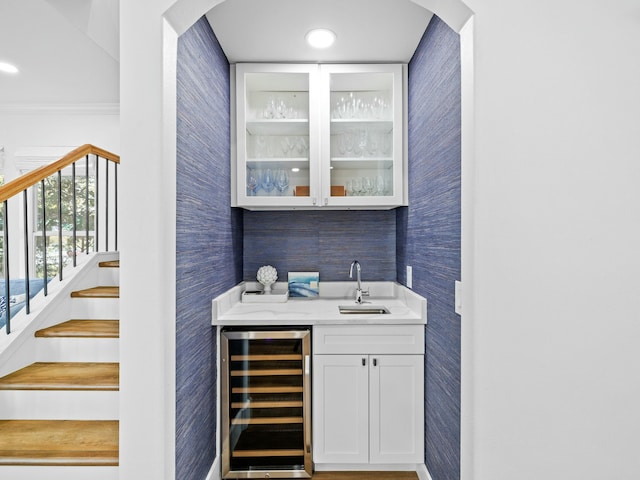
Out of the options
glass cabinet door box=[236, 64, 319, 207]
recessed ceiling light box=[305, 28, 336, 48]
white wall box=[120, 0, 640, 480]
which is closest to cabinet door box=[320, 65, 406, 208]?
glass cabinet door box=[236, 64, 319, 207]

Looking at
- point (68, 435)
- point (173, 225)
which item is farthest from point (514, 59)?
point (68, 435)

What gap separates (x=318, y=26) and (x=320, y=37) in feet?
0.31

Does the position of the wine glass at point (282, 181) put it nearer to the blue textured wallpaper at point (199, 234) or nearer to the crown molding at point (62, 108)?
the blue textured wallpaper at point (199, 234)

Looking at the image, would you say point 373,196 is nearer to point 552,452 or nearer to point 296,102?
point 296,102

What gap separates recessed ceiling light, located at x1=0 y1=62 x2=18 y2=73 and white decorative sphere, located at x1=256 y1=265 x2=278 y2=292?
282cm

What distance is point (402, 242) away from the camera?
2.66m

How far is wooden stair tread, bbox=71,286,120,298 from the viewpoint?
256 cm

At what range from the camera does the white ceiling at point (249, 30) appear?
1.92 m

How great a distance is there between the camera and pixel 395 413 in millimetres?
2129

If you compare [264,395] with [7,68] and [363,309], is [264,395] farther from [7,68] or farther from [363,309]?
[7,68]

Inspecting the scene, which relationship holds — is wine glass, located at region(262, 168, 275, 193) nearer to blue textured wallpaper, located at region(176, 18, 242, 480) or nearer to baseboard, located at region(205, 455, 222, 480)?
blue textured wallpaper, located at region(176, 18, 242, 480)

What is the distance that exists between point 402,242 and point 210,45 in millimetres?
1701

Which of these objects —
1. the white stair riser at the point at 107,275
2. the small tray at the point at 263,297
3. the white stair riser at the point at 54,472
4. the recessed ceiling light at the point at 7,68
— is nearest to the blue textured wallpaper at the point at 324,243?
the small tray at the point at 263,297

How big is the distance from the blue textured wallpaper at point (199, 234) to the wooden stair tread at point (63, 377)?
20.5 inches
